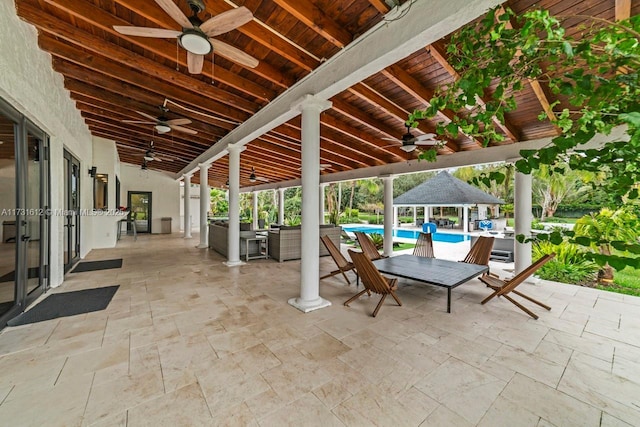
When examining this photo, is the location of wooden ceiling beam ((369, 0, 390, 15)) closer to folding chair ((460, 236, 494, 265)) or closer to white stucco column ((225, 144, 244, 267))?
folding chair ((460, 236, 494, 265))

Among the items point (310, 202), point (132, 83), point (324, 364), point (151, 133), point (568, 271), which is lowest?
point (324, 364)

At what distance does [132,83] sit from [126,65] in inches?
12.2

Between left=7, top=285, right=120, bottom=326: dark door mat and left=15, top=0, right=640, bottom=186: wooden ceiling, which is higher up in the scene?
left=15, top=0, right=640, bottom=186: wooden ceiling

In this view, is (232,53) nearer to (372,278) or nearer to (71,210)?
(372,278)

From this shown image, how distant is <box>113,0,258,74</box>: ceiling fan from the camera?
251cm

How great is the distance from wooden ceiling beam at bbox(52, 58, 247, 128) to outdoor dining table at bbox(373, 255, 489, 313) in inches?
172

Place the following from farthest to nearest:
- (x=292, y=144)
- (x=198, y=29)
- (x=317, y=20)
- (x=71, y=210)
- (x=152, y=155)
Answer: (x=152, y=155) → (x=292, y=144) → (x=71, y=210) → (x=317, y=20) → (x=198, y=29)

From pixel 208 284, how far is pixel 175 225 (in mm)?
11264

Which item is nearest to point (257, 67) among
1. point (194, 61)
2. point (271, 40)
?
point (271, 40)

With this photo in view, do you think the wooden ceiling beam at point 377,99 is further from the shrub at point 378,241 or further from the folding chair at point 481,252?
the shrub at point 378,241

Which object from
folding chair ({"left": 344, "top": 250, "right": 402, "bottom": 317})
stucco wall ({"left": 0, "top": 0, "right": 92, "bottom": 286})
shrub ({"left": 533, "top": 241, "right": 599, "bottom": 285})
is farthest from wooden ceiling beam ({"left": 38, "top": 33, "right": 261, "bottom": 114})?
shrub ({"left": 533, "top": 241, "right": 599, "bottom": 285})

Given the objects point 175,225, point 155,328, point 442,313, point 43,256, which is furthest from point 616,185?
point 175,225

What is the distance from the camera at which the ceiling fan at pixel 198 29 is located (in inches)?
98.8

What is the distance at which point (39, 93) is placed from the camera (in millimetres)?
3770
